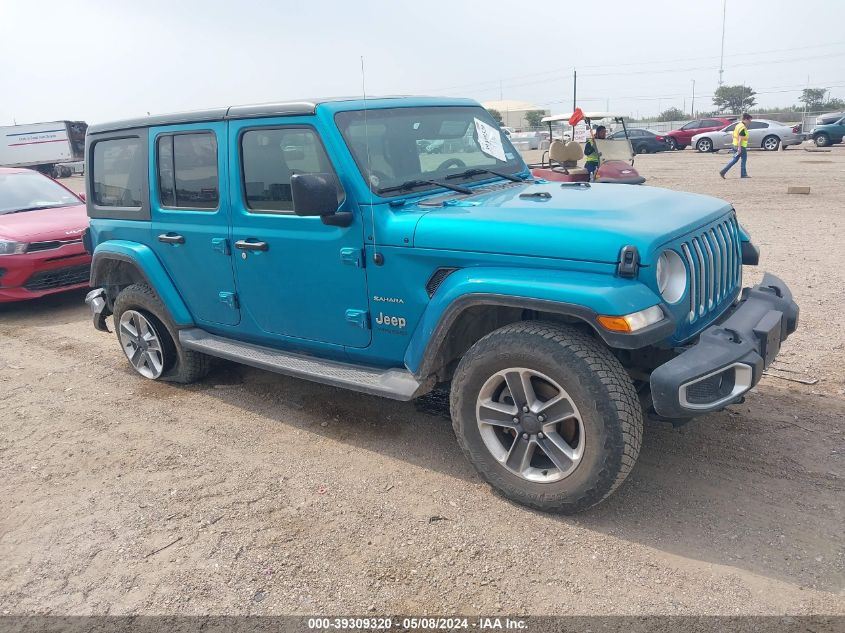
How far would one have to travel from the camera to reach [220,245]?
14.6 feet

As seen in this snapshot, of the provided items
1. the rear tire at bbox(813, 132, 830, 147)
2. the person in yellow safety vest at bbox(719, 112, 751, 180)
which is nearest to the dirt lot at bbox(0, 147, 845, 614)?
the person in yellow safety vest at bbox(719, 112, 751, 180)

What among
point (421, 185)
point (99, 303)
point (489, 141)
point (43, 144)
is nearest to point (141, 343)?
point (99, 303)

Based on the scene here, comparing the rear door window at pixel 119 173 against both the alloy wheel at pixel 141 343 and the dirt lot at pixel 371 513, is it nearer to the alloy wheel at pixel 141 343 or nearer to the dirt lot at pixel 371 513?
the alloy wheel at pixel 141 343

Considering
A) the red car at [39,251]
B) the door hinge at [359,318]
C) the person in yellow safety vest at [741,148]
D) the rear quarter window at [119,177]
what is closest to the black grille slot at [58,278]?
the red car at [39,251]

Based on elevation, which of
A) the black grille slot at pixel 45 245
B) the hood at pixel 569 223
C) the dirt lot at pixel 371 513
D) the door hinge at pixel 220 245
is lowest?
the dirt lot at pixel 371 513

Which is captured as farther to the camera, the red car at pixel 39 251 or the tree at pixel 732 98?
the tree at pixel 732 98

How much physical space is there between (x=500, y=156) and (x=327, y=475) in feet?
7.92

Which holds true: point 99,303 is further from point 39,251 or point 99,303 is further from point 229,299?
point 39,251

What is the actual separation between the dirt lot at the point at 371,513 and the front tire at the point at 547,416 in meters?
0.21

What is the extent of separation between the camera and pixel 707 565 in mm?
2971

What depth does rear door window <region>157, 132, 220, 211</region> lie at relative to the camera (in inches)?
177

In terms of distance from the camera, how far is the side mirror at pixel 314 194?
3.51m

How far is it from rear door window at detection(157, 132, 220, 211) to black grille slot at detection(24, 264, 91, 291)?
3464 millimetres

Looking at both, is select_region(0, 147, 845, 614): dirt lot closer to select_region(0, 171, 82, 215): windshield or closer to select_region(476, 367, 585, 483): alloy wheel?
select_region(476, 367, 585, 483): alloy wheel
